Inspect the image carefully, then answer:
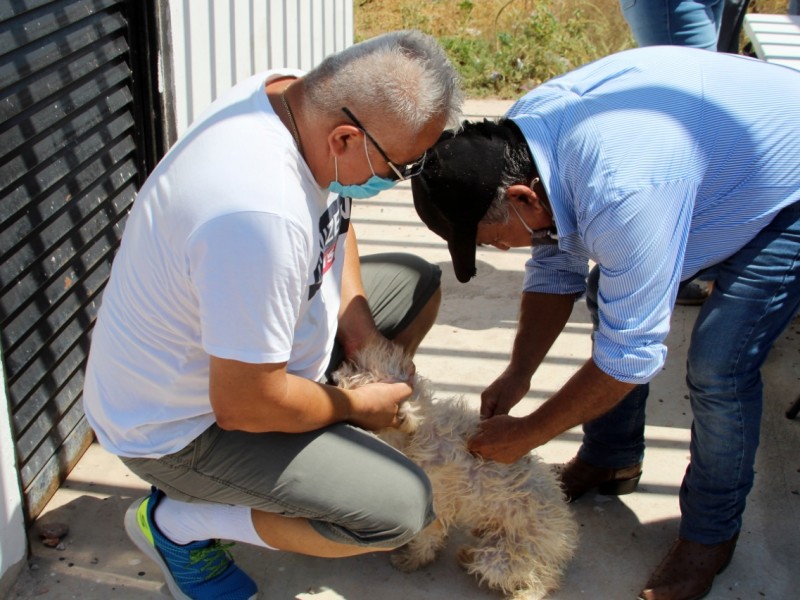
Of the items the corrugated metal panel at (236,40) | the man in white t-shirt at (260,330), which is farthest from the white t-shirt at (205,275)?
the corrugated metal panel at (236,40)

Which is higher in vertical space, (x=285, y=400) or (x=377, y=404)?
(x=285, y=400)

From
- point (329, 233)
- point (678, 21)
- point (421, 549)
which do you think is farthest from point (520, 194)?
point (678, 21)

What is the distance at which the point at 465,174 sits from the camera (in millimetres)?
2242

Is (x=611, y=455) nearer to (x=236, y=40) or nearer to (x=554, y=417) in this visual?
(x=554, y=417)

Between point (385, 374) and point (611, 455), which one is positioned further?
point (611, 455)

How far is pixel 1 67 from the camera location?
8.40ft

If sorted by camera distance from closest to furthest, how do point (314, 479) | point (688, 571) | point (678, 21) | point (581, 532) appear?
1. point (314, 479)
2. point (688, 571)
3. point (581, 532)
4. point (678, 21)

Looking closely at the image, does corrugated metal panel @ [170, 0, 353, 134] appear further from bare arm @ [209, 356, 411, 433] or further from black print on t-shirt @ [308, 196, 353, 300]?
bare arm @ [209, 356, 411, 433]

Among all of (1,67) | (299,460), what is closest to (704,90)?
(299,460)

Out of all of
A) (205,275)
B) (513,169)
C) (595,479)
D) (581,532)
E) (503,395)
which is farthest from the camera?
(595,479)

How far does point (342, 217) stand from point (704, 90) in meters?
1.10

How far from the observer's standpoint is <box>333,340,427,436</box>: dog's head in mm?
2609

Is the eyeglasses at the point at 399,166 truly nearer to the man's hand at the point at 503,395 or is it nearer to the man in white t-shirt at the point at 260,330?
the man in white t-shirt at the point at 260,330

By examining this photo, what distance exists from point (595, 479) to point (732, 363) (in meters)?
0.84
